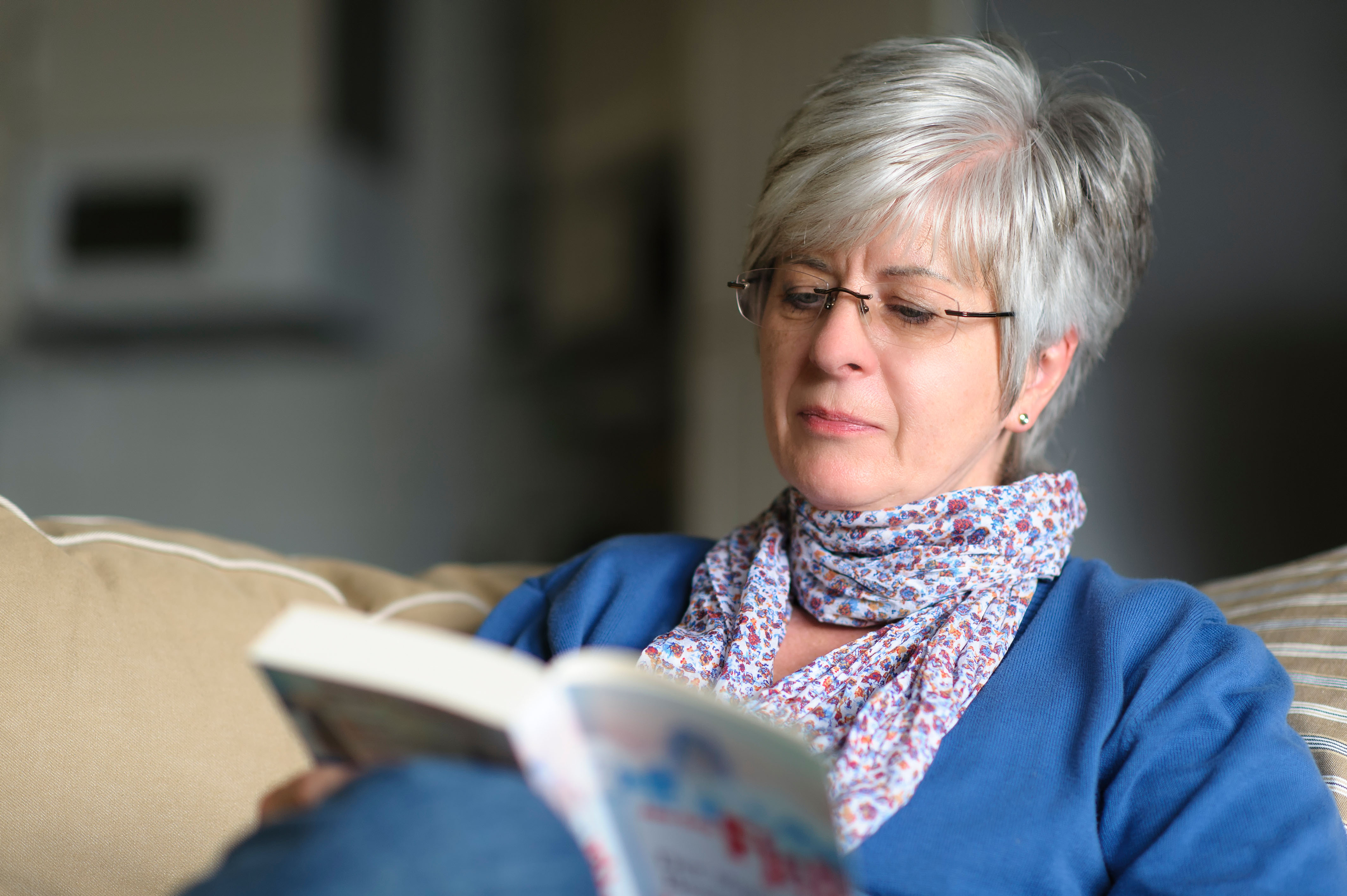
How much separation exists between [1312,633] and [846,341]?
56 centimetres

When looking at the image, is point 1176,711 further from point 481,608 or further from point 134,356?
point 134,356

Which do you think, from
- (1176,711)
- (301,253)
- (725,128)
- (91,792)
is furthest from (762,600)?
(301,253)

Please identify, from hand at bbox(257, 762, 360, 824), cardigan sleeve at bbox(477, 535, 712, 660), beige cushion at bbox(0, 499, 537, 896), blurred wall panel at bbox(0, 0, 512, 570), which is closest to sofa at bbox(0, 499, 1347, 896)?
beige cushion at bbox(0, 499, 537, 896)

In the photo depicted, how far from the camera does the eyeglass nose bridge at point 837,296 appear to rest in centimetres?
98

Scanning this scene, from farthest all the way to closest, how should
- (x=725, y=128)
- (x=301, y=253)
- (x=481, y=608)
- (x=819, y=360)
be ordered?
(x=301, y=253) < (x=725, y=128) < (x=481, y=608) < (x=819, y=360)

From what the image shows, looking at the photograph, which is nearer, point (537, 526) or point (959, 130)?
point (959, 130)

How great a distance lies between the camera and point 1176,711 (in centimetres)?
82

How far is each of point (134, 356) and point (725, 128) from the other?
2.35 metres

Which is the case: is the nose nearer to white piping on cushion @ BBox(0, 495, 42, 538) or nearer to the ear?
the ear

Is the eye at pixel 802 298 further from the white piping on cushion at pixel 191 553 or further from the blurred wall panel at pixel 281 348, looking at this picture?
the blurred wall panel at pixel 281 348

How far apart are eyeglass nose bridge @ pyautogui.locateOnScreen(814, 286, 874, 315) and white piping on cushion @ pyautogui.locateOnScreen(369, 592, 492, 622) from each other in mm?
564

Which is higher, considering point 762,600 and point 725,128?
point 725,128

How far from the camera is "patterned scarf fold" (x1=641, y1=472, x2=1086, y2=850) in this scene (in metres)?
0.88

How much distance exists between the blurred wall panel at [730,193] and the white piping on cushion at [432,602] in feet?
5.77
